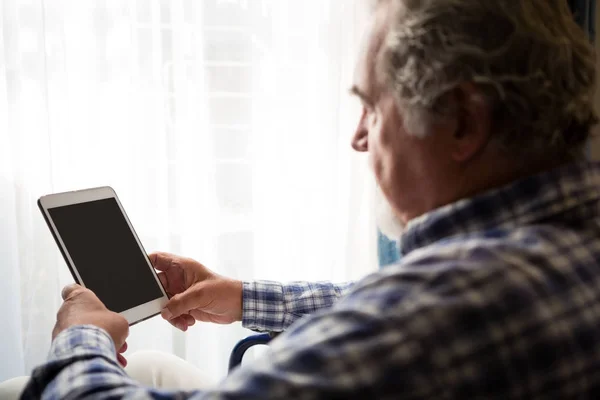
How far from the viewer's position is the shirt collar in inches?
28.2

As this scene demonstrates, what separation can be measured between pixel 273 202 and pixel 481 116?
1419 mm

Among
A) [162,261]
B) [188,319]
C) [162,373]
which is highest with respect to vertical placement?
[162,261]

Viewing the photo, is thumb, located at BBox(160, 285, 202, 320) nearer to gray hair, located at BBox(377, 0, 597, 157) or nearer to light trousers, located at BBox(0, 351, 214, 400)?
light trousers, located at BBox(0, 351, 214, 400)

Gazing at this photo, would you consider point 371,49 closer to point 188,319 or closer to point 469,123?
point 469,123

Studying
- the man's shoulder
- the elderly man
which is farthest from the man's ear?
the man's shoulder

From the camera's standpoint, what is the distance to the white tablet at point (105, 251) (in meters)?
1.11

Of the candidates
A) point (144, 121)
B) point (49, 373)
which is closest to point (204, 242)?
point (144, 121)

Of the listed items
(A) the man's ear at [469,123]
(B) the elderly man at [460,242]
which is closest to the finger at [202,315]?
(B) the elderly man at [460,242]

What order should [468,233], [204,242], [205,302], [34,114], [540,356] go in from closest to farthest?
[540,356] < [468,233] < [205,302] < [34,114] < [204,242]

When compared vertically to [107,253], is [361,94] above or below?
above

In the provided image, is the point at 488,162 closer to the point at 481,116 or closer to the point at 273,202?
the point at 481,116

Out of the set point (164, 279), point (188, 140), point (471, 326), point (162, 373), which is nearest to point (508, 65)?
point (471, 326)

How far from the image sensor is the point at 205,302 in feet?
4.22

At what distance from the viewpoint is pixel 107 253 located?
1.17 meters
